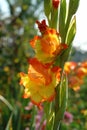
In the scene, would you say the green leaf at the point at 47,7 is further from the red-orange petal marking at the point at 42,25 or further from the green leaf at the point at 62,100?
the green leaf at the point at 62,100

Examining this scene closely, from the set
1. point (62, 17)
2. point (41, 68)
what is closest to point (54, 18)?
point (62, 17)

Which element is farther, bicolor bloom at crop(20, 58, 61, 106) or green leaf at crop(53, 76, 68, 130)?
green leaf at crop(53, 76, 68, 130)

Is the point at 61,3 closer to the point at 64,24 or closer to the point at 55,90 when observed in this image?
the point at 64,24

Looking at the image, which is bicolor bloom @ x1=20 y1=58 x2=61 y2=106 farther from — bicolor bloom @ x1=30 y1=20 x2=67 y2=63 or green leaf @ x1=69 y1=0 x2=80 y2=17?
green leaf @ x1=69 y1=0 x2=80 y2=17

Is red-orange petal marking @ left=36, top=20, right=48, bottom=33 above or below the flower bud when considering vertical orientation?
below

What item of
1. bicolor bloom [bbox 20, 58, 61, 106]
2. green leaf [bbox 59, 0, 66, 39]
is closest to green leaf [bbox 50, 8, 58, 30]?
green leaf [bbox 59, 0, 66, 39]

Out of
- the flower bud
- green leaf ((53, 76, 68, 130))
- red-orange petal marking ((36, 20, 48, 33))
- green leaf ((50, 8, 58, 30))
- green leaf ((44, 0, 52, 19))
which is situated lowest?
green leaf ((53, 76, 68, 130))

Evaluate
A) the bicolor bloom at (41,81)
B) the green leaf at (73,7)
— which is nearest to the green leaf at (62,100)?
the bicolor bloom at (41,81)

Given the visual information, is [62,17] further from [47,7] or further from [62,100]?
[62,100]
